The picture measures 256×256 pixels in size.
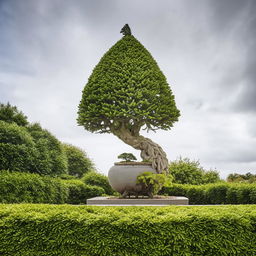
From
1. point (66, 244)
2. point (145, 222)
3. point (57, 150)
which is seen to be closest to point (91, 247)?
point (66, 244)

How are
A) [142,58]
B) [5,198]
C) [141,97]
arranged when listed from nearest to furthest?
1. [5,198]
2. [141,97]
3. [142,58]

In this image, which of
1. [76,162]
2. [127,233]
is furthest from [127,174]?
[76,162]

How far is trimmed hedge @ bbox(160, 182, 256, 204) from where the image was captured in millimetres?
8836

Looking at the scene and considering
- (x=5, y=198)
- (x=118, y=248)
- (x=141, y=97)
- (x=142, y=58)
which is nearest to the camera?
(x=118, y=248)

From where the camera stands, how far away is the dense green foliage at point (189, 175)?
49.6ft

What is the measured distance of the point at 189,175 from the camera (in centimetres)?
1521

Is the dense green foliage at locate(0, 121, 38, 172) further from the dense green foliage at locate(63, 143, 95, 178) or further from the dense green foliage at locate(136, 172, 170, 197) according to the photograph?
the dense green foliage at locate(63, 143, 95, 178)

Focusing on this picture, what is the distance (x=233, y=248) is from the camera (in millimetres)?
4766

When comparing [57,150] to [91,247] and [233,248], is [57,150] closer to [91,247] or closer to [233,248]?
[91,247]

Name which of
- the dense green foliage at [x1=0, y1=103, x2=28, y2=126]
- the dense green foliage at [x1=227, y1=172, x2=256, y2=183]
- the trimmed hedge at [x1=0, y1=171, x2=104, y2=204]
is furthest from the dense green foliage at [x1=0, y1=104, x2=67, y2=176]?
the dense green foliage at [x1=227, y1=172, x2=256, y2=183]

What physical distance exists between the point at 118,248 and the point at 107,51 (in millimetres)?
8212

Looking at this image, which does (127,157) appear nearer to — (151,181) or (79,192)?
(151,181)

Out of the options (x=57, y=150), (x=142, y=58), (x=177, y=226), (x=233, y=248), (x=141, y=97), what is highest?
(x=142, y=58)

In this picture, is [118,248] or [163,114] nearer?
[118,248]
